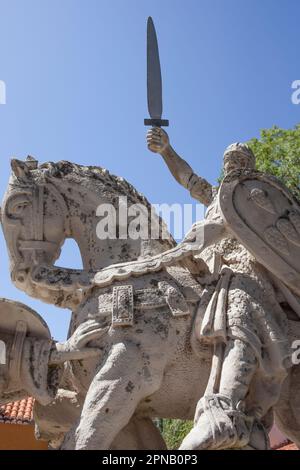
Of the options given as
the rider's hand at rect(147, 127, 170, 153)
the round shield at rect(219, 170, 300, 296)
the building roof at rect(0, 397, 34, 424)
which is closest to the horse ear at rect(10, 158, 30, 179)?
the rider's hand at rect(147, 127, 170, 153)

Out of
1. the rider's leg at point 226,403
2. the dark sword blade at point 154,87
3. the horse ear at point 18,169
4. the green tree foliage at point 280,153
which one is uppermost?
the green tree foliage at point 280,153

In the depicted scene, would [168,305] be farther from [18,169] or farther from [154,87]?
[154,87]

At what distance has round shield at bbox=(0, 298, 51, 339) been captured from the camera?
4262 millimetres

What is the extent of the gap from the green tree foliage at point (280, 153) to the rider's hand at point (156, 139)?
23.1 ft

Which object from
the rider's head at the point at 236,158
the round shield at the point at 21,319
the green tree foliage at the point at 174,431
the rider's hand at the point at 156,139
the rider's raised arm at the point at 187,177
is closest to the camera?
the round shield at the point at 21,319

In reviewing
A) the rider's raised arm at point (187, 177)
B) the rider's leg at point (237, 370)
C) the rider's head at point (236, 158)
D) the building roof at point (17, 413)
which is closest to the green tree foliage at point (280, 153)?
the building roof at point (17, 413)

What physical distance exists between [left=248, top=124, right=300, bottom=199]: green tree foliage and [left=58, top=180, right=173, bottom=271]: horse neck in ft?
25.6

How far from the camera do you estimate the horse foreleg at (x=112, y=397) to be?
12.4 ft

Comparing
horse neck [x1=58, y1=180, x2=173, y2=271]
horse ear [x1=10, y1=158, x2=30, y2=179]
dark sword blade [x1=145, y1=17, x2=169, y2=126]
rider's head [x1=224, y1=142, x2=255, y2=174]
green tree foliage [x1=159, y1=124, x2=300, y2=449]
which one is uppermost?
green tree foliage [x1=159, y1=124, x2=300, y2=449]

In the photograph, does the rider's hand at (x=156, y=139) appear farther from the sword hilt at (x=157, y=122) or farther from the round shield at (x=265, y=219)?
the round shield at (x=265, y=219)

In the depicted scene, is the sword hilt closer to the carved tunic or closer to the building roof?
the carved tunic

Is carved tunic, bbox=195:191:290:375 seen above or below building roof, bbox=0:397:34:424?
below

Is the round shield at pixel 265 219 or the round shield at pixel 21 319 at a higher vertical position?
the round shield at pixel 265 219

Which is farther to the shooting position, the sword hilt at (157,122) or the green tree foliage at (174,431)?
the green tree foliage at (174,431)
